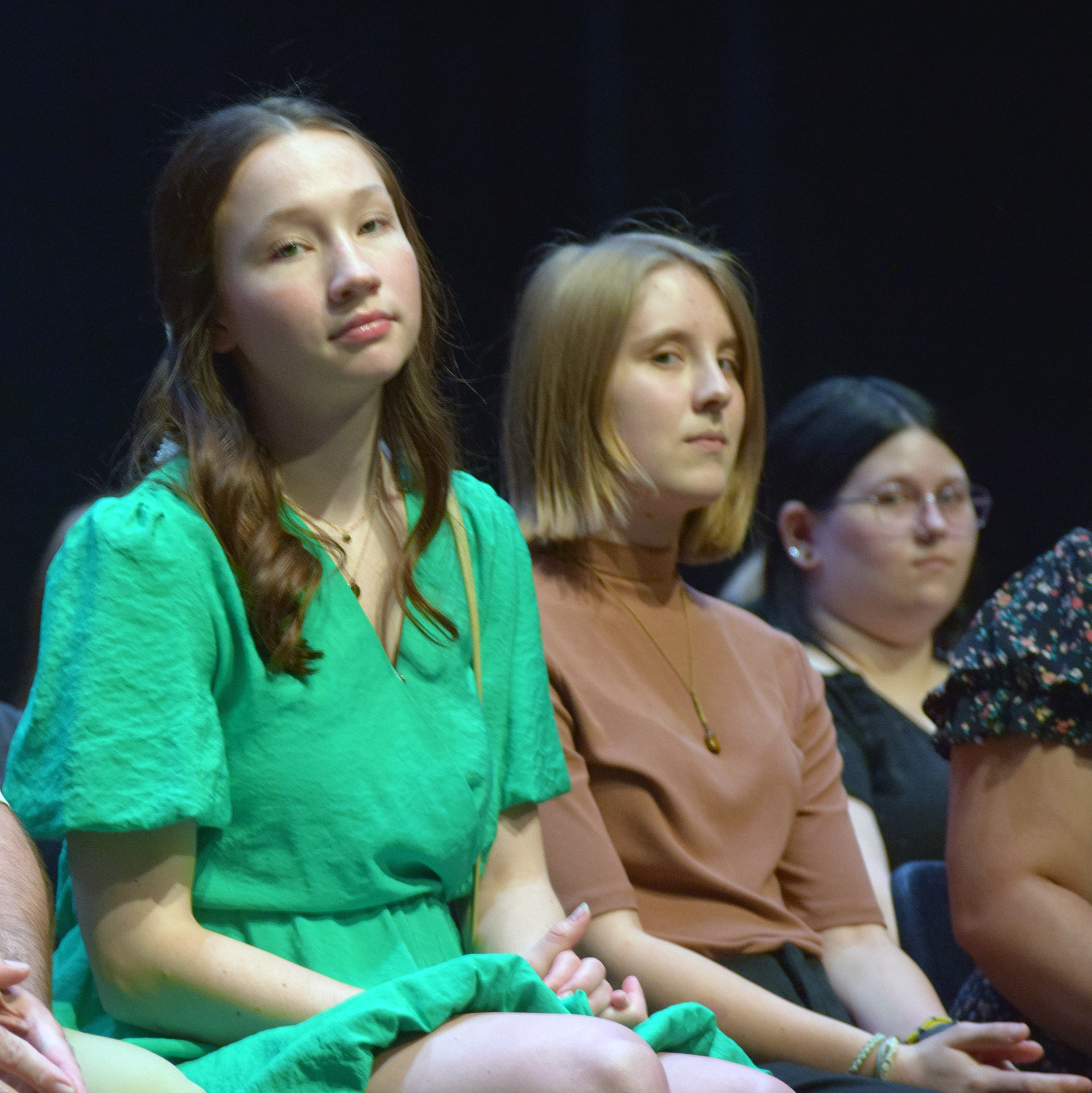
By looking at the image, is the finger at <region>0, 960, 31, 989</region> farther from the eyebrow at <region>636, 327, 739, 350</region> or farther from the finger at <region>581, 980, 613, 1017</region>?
the eyebrow at <region>636, 327, 739, 350</region>

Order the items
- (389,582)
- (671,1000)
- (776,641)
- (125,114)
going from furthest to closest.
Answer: (125,114) → (776,641) → (671,1000) → (389,582)

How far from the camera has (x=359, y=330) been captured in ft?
5.13

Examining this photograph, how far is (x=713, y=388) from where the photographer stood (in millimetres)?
2189

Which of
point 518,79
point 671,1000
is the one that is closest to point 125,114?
point 518,79

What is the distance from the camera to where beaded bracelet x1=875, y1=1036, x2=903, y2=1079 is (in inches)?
71.4

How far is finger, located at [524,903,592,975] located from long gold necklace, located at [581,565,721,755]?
644mm

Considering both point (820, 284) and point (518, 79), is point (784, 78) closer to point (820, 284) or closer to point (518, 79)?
point (820, 284)

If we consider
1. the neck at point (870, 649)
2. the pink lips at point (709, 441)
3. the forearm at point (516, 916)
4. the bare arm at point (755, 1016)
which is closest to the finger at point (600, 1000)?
the forearm at point (516, 916)

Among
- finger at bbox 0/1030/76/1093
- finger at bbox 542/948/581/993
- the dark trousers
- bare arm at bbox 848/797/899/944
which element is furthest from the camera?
bare arm at bbox 848/797/899/944

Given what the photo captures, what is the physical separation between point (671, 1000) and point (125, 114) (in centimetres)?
187

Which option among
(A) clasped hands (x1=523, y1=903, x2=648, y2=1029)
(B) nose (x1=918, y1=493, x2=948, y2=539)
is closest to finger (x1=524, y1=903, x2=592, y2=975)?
(A) clasped hands (x1=523, y1=903, x2=648, y2=1029)

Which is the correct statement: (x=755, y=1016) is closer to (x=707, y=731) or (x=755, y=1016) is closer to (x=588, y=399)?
(x=707, y=731)

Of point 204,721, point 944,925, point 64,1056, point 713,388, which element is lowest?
point 944,925

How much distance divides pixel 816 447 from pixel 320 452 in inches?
66.4
